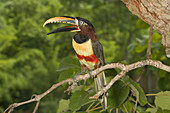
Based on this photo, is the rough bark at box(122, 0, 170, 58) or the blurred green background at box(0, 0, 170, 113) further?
the blurred green background at box(0, 0, 170, 113)

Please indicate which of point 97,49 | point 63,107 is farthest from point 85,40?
point 63,107

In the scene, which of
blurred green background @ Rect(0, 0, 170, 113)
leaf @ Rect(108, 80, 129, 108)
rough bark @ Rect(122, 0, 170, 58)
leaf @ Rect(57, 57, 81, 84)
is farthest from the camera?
blurred green background @ Rect(0, 0, 170, 113)

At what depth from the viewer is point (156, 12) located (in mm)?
1069

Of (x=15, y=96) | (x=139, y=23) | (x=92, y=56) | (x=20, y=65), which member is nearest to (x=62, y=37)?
(x=20, y=65)

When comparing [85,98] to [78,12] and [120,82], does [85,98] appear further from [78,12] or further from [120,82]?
[78,12]

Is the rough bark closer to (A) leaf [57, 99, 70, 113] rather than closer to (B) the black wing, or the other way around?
(B) the black wing

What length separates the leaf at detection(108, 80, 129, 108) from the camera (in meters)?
1.19

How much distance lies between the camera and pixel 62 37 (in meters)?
5.79

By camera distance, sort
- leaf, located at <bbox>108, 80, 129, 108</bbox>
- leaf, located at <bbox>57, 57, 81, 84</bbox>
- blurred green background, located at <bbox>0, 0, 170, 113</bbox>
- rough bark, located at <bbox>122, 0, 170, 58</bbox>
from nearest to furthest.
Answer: rough bark, located at <bbox>122, 0, 170, 58</bbox> < leaf, located at <bbox>108, 80, 129, 108</bbox> < leaf, located at <bbox>57, 57, 81, 84</bbox> < blurred green background, located at <bbox>0, 0, 170, 113</bbox>

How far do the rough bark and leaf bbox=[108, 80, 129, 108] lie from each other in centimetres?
32

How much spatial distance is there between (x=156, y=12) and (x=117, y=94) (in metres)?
0.46

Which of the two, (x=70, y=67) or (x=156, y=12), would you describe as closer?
(x=156, y=12)

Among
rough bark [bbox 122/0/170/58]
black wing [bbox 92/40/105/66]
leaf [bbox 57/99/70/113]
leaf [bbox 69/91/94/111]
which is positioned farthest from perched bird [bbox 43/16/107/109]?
leaf [bbox 57/99/70/113]

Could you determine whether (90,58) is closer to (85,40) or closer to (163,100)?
(85,40)
